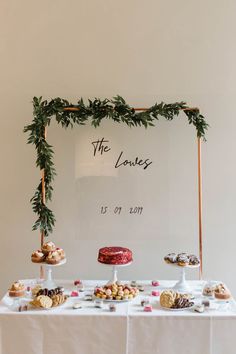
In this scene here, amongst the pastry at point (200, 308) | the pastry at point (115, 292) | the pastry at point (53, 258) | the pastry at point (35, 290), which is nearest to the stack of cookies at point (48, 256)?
the pastry at point (53, 258)

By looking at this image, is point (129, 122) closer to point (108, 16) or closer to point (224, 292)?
point (108, 16)

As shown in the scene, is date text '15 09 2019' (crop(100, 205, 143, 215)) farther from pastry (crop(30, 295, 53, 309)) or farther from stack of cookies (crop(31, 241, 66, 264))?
pastry (crop(30, 295, 53, 309))

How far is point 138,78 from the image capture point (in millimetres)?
2330

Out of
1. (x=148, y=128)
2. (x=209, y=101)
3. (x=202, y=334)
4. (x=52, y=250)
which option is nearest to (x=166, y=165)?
(x=148, y=128)

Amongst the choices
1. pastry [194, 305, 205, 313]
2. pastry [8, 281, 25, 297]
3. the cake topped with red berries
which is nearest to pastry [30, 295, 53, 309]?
pastry [8, 281, 25, 297]

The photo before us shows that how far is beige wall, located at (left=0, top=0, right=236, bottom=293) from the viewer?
2.32 meters

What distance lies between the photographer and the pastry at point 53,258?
194cm

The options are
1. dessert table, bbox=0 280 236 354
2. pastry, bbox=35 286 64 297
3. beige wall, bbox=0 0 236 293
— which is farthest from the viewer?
beige wall, bbox=0 0 236 293

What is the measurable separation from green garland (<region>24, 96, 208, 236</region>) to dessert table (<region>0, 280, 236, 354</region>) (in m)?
0.52

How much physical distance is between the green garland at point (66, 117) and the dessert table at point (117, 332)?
1.71 ft

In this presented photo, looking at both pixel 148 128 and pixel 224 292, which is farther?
pixel 148 128

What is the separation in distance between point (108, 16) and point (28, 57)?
0.50m

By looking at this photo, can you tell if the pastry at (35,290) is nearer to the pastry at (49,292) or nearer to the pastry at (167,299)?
the pastry at (49,292)

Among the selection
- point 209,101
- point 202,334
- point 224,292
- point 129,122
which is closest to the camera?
point 202,334
